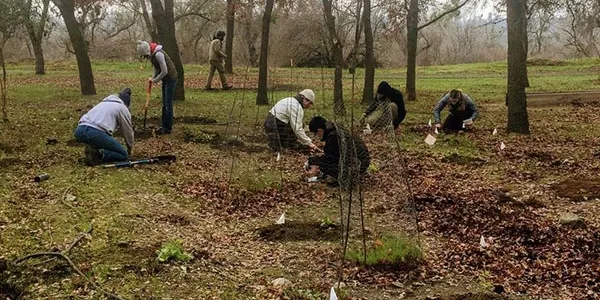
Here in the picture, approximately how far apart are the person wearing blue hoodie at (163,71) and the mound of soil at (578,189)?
609 centimetres

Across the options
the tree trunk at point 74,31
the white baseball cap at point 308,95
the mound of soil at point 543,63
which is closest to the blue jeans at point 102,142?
the white baseball cap at point 308,95

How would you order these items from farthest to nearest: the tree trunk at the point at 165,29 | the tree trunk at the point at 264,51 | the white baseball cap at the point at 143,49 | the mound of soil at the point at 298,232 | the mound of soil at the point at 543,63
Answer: the mound of soil at the point at 543,63, the tree trunk at the point at 264,51, the tree trunk at the point at 165,29, the white baseball cap at the point at 143,49, the mound of soil at the point at 298,232

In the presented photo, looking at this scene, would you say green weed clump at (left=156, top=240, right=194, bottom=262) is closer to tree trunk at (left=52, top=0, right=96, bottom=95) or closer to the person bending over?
the person bending over

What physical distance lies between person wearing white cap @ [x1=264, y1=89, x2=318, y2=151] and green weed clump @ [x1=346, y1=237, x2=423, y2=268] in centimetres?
325

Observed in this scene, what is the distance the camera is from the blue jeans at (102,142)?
734 centimetres

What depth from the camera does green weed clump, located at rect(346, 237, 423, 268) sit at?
16.1ft

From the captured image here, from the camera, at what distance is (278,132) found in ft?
29.1

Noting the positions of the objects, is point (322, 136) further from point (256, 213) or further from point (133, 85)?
point (133, 85)

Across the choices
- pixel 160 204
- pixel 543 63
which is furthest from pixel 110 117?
pixel 543 63

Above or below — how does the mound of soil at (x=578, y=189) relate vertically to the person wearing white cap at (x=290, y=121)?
below

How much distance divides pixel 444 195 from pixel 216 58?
10.6 meters

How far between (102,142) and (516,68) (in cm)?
705

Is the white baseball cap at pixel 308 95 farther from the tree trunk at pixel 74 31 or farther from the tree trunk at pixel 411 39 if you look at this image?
the tree trunk at pixel 74 31

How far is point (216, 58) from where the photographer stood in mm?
16359
